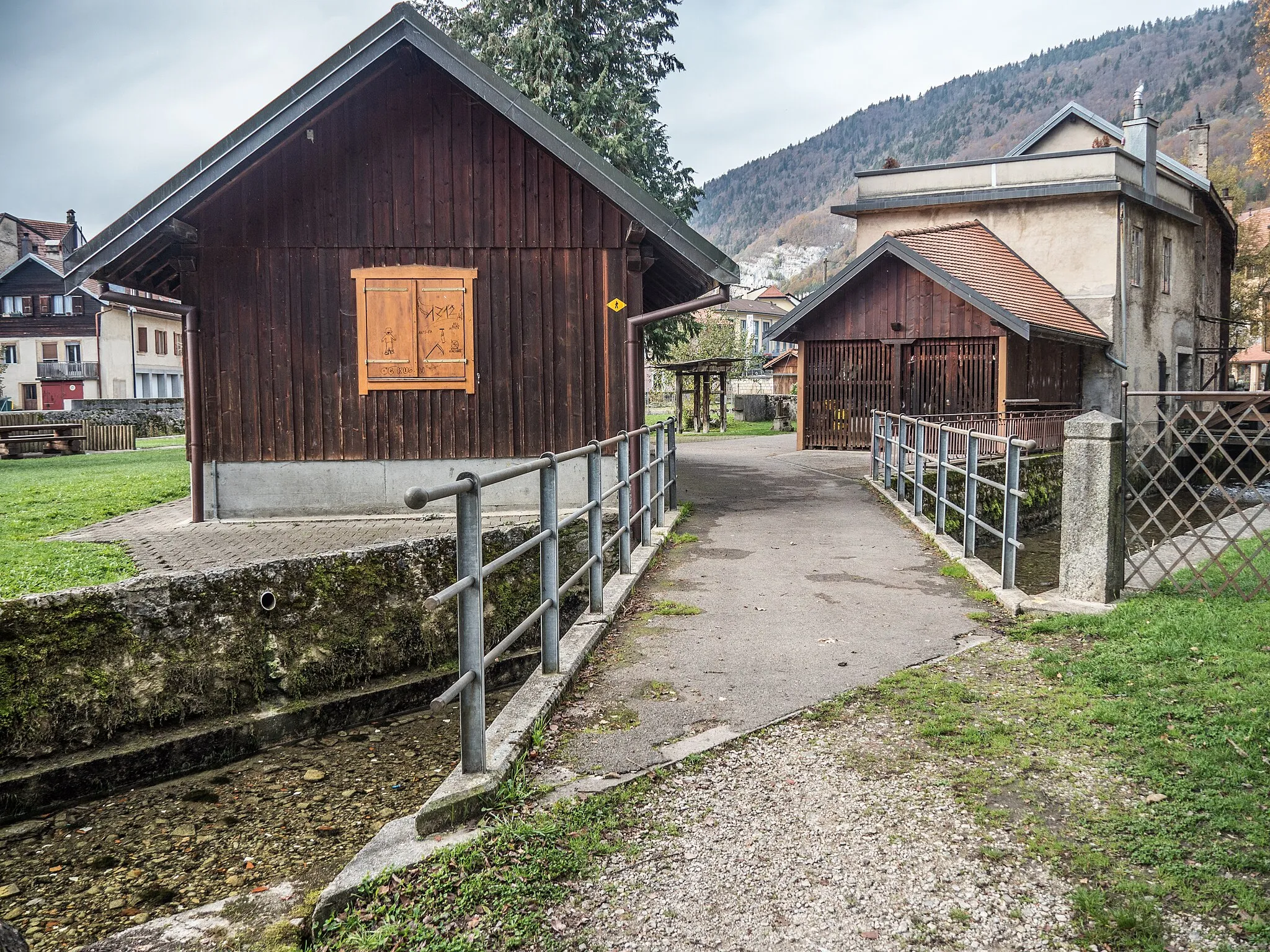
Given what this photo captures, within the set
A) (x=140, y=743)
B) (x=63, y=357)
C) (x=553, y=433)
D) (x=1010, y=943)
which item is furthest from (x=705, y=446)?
(x=63, y=357)

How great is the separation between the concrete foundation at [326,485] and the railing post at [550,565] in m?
6.43

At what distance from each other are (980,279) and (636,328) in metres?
13.7

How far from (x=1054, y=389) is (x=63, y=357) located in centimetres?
5314

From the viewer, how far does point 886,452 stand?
1505cm

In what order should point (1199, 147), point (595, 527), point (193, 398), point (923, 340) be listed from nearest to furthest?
point (595, 527)
point (193, 398)
point (923, 340)
point (1199, 147)

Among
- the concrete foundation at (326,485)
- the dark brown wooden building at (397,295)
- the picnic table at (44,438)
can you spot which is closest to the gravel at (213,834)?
the concrete foundation at (326,485)

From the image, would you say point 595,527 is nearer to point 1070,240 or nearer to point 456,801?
point 456,801

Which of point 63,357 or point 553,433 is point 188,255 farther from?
point 63,357

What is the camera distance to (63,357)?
2213 inches

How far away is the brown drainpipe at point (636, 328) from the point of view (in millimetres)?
11617

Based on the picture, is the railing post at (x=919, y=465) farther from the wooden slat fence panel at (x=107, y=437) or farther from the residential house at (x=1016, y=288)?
the wooden slat fence panel at (x=107, y=437)

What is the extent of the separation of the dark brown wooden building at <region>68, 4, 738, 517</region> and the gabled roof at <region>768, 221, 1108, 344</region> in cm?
1054

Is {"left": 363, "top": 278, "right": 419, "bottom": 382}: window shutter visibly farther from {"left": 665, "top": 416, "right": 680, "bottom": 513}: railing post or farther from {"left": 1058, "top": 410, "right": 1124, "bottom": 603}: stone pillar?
{"left": 1058, "top": 410, "right": 1124, "bottom": 603}: stone pillar

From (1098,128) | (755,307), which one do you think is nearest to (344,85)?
(1098,128)
